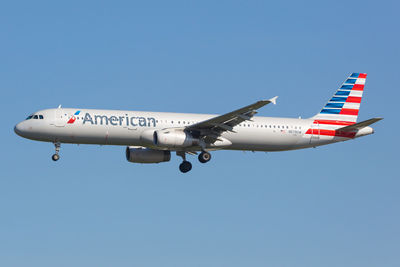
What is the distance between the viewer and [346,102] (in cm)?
6253

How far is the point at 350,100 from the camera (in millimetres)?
62781

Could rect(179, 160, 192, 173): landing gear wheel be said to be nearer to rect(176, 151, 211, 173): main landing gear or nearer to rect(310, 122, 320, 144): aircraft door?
rect(176, 151, 211, 173): main landing gear

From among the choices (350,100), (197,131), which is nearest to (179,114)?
(197,131)

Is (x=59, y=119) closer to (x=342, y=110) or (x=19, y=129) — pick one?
(x=19, y=129)

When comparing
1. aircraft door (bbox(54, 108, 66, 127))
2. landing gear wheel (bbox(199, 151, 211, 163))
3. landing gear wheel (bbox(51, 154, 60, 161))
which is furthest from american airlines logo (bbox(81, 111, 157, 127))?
landing gear wheel (bbox(199, 151, 211, 163))

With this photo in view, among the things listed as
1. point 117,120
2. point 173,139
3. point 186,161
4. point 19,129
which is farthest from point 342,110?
point 19,129

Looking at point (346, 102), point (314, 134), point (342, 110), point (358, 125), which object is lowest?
point (314, 134)

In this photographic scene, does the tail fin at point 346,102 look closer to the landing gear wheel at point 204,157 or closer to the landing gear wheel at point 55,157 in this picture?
the landing gear wheel at point 204,157

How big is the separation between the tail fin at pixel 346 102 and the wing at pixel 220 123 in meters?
9.00

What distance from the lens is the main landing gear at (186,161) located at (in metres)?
56.2

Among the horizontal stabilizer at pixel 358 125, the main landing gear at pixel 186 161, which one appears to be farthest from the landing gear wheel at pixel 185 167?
the horizontal stabilizer at pixel 358 125

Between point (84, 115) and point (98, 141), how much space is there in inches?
81.2

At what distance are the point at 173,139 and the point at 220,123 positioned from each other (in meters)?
3.56

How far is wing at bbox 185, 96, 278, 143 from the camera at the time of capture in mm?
52875
